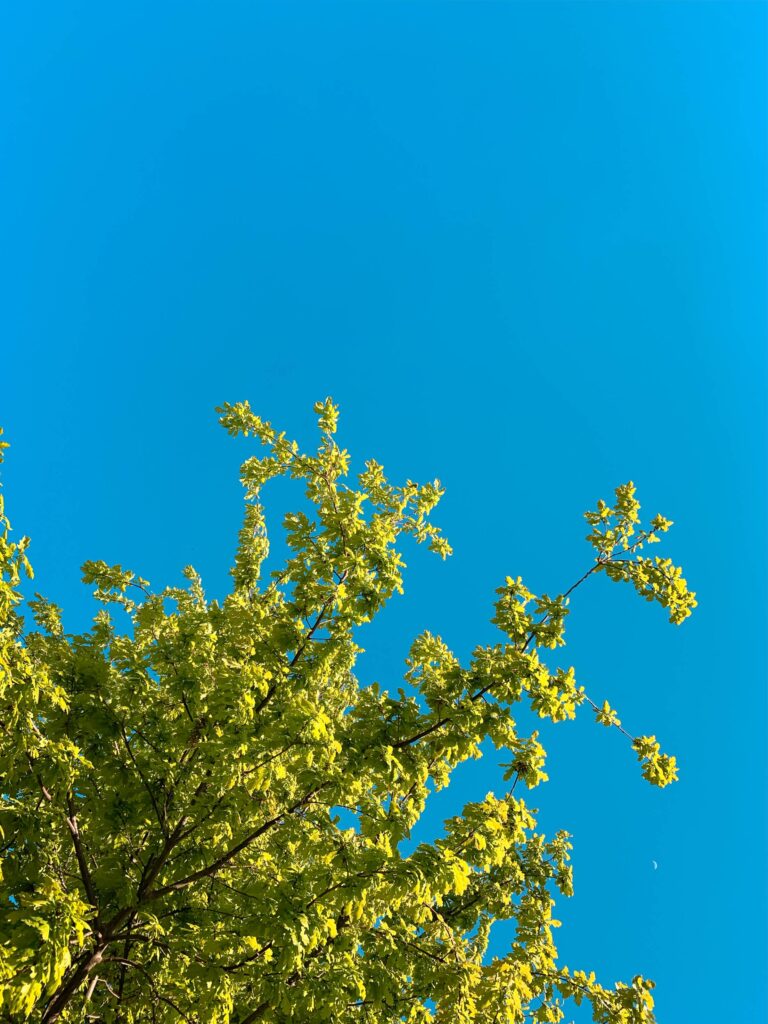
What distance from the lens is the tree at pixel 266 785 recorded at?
15.6ft

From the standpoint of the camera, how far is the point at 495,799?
6234mm

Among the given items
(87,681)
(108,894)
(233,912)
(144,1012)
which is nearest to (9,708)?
(87,681)

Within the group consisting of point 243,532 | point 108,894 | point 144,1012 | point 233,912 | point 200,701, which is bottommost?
point 144,1012

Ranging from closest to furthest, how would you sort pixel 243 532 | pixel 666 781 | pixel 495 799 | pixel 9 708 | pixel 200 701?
pixel 9 708, pixel 200 701, pixel 666 781, pixel 495 799, pixel 243 532

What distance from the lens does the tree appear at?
475 centimetres

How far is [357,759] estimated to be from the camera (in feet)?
16.4

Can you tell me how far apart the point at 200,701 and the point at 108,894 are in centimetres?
194

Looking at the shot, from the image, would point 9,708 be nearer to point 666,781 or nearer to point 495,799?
point 495,799

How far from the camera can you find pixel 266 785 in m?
5.18

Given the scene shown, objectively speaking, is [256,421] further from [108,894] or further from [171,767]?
[108,894]

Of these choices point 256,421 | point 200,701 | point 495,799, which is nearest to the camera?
point 200,701

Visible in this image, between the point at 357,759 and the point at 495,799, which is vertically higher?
the point at 495,799

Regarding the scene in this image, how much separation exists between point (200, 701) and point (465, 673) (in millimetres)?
2187

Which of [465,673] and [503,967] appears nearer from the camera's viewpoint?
[465,673]
